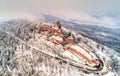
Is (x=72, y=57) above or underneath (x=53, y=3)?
underneath

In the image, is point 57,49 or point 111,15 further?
point 111,15

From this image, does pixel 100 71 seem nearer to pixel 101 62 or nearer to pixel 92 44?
pixel 101 62

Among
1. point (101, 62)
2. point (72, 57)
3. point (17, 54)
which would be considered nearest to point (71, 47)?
point (72, 57)

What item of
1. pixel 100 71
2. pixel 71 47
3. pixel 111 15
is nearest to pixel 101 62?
pixel 100 71

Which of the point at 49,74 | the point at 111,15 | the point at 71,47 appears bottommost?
the point at 49,74

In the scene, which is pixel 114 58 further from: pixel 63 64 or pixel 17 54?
pixel 17 54

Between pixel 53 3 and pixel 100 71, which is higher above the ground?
pixel 53 3
